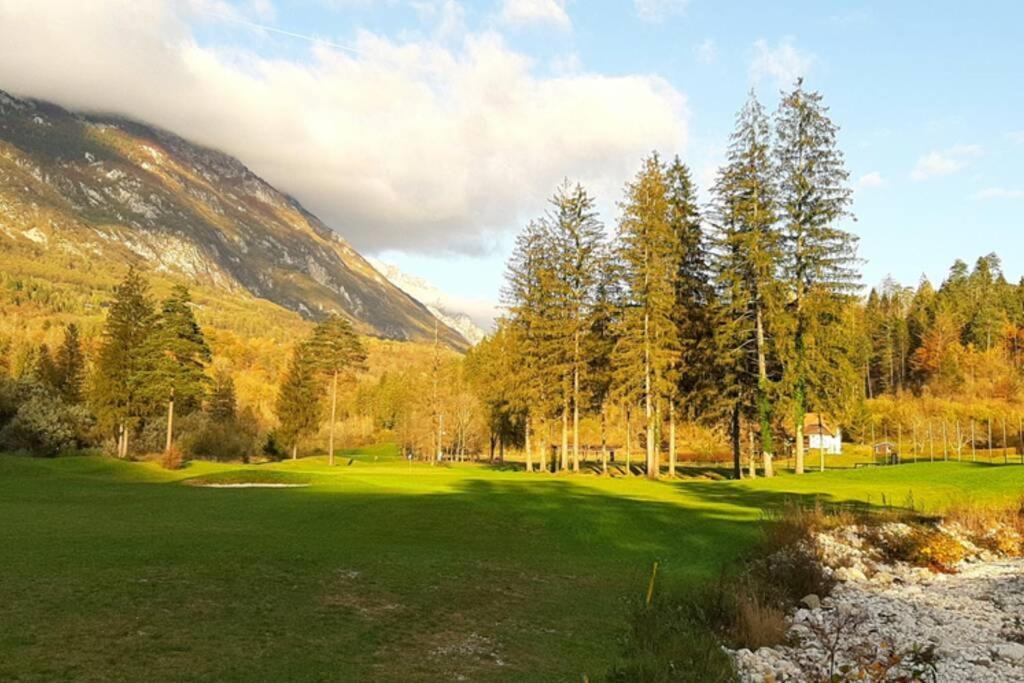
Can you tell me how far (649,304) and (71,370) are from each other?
217 ft

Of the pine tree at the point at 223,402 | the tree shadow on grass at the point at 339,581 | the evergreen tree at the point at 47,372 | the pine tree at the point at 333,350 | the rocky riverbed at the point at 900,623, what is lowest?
the rocky riverbed at the point at 900,623

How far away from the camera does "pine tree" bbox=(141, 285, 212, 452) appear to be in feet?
200

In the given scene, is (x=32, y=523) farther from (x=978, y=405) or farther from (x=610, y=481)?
(x=978, y=405)

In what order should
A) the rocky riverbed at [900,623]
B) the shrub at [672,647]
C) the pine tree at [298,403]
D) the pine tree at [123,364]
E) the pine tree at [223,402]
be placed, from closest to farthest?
the shrub at [672,647], the rocky riverbed at [900,623], the pine tree at [123,364], the pine tree at [298,403], the pine tree at [223,402]

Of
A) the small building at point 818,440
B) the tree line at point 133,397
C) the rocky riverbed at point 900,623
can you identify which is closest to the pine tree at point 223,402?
the tree line at point 133,397

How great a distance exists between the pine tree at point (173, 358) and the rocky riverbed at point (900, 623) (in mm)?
54801

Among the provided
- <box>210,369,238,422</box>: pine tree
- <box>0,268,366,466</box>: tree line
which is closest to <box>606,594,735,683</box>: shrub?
<box>0,268,366,466</box>: tree line

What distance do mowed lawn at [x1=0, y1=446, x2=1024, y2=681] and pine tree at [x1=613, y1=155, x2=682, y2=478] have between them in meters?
16.1

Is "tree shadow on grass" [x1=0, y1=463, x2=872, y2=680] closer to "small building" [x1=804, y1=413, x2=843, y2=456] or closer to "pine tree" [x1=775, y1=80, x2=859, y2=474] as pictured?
"pine tree" [x1=775, y1=80, x2=859, y2=474]

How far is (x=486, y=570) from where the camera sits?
15562mm

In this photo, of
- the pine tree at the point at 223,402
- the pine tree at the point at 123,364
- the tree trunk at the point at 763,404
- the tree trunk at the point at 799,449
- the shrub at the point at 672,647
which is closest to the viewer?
the shrub at the point at 672,647

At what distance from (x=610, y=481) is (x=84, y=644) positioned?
109 ft

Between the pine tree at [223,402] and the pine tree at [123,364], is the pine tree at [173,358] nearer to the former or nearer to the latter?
the pine tree at [123,364]

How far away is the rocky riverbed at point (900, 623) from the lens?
39.8 feet
